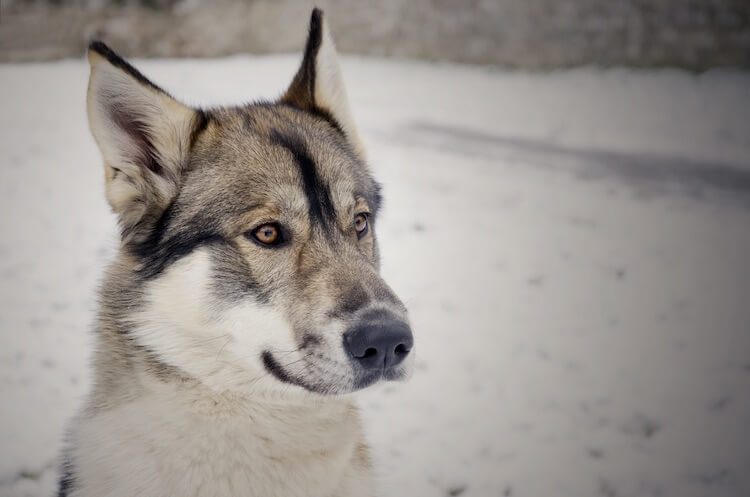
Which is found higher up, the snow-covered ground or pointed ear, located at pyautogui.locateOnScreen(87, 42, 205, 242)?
pointed ear, located at pyautogui.locateOnScreen(87, 42, 205, 242)

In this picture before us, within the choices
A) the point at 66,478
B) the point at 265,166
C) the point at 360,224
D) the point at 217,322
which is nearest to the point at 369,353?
the point at 217,322

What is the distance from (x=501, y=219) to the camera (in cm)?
661

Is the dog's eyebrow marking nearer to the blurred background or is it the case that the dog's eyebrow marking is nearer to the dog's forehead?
the dog's forehead

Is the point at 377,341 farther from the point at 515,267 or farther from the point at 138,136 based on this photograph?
the point at 515,267

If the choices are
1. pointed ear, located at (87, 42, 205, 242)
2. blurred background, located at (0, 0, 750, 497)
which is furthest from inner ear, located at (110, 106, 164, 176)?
blurred background, located at (0, 0, 750, 497)

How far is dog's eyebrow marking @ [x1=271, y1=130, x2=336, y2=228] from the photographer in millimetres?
2438

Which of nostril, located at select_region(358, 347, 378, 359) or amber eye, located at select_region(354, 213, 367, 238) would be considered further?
amber eye, located at select_region(354, 213, 367, 238)

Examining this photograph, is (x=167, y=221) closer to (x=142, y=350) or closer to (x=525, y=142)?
(x=142, y=350)

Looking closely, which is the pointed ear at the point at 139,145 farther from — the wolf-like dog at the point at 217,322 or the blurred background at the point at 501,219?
the blurred background at the point at 501,219

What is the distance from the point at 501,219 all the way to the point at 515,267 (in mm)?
1000

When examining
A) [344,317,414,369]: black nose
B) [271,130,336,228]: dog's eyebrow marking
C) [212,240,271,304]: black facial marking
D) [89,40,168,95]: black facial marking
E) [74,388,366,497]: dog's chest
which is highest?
[89,40,168,95]: black facial marking

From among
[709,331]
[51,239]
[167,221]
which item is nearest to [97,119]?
[167,221]

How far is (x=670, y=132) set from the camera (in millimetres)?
8328

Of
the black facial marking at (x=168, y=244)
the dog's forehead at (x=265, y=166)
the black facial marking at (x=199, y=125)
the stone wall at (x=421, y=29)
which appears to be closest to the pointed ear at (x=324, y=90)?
the dog's forehead at (x=265, y=166)
